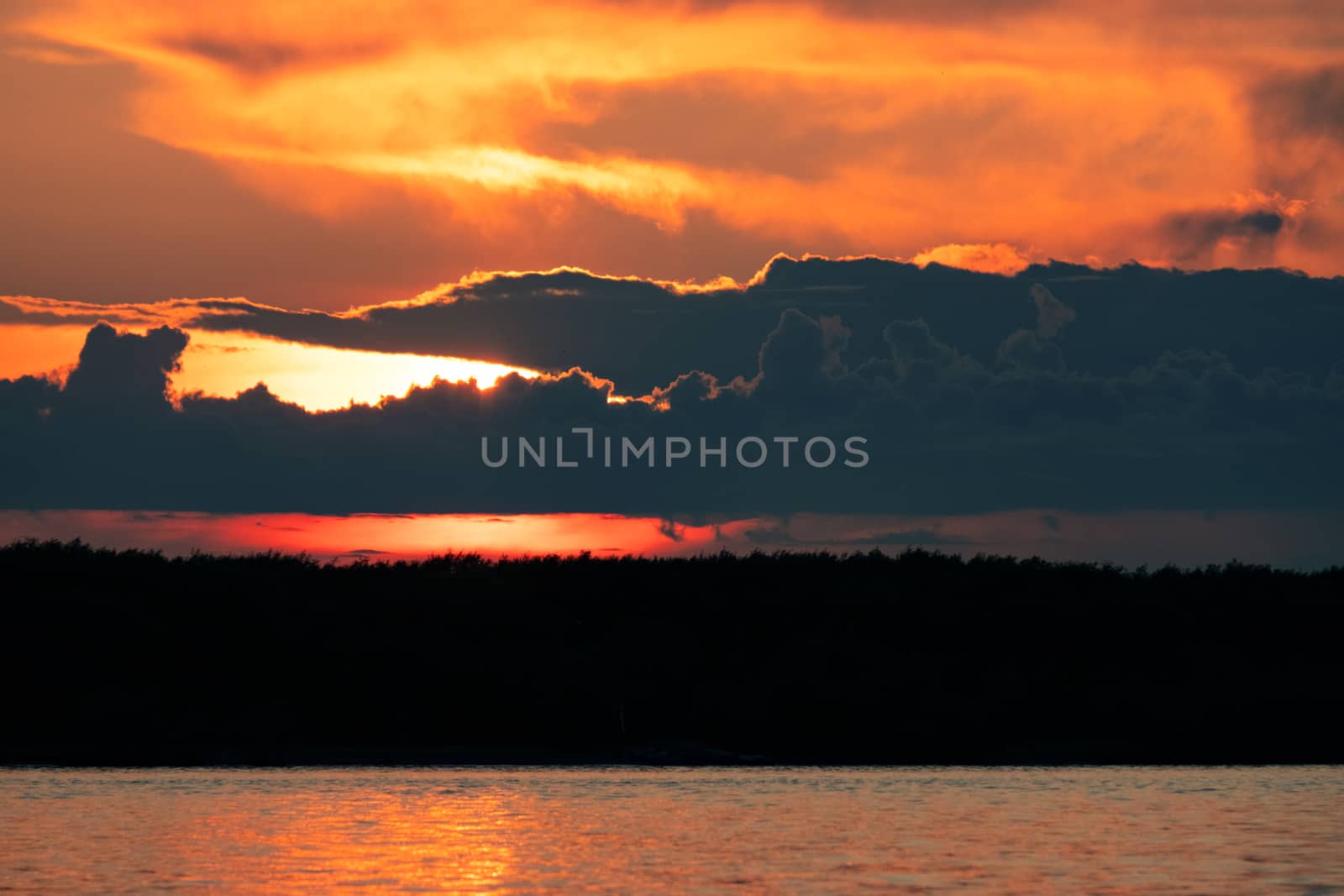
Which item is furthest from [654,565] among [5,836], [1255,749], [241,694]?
[5,836]

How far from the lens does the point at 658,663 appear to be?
10125cm

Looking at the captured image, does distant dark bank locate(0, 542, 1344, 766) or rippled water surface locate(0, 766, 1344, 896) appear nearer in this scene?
rippled water surface locate(0, 766, 1344, 896)

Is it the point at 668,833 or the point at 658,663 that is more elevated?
the point at 658,663

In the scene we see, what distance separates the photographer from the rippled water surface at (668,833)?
45031 millimetres

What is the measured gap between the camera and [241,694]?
318 ft

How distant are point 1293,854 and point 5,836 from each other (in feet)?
118

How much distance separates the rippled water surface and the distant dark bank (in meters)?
11.3

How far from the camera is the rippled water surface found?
45.0 meters

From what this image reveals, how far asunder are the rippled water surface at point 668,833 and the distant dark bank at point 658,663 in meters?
11.3

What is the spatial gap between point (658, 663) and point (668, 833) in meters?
44.9

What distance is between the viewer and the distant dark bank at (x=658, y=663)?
93.5 m

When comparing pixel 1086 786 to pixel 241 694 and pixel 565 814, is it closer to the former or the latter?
pixel 565 814

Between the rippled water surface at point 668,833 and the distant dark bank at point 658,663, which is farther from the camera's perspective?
the distant dark bank at point 658,663

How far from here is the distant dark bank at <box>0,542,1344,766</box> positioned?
3681 inches
